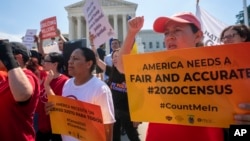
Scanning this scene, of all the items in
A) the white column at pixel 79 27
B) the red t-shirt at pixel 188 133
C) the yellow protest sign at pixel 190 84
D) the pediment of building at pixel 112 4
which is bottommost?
the red t-shirt at pixel 188 133

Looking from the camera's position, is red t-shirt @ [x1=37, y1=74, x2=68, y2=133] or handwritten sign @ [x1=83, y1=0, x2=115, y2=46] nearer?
red t-shirt @ [x1=37, y1=74, x2=68, y2=133]

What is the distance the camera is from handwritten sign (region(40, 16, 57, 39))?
266 inches

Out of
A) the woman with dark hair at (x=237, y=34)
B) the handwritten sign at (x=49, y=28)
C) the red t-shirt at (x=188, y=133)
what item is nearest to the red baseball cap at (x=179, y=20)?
the red t-shirt at (x=188, y=133)

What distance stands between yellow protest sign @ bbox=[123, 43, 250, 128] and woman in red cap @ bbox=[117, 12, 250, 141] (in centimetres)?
8

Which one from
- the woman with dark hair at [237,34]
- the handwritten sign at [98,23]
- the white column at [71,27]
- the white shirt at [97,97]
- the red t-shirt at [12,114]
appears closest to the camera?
the red t-shirt at [12,114]

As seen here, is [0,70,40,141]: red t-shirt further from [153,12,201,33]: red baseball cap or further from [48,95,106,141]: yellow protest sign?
[153,12,201,33]: red baseball cap

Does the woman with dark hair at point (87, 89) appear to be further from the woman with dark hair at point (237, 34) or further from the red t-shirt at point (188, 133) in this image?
the woman with dark hair at point (237, 34)

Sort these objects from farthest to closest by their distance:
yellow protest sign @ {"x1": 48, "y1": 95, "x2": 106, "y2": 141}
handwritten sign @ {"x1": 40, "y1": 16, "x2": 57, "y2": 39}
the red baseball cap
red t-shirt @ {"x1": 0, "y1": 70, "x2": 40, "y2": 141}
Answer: handwritten sign @ {"x1": 40, "y1": 16, "x2": 57, "y2": 39}, yellow protest sign @ {"x1": 48, "y1": 95, "x2": 106, "y2": 141}, red t-shirt @ {"x1": 0, "y1": 70, "x2": 40, "y2": 141}, the red baseball cap

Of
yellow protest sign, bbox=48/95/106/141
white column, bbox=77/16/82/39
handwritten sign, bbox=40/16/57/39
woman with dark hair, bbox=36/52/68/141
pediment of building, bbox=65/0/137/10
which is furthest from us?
pediment of building, bbox=65/0/137/10

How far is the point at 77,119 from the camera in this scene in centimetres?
245

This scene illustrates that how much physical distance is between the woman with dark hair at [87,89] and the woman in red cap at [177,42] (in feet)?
1.65

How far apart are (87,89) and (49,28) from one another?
4.56 m

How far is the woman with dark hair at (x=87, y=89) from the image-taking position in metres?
2.67

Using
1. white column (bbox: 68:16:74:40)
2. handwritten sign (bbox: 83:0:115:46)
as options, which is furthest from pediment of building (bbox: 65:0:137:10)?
handwritten sign (bbox: 83:0:115:46)
